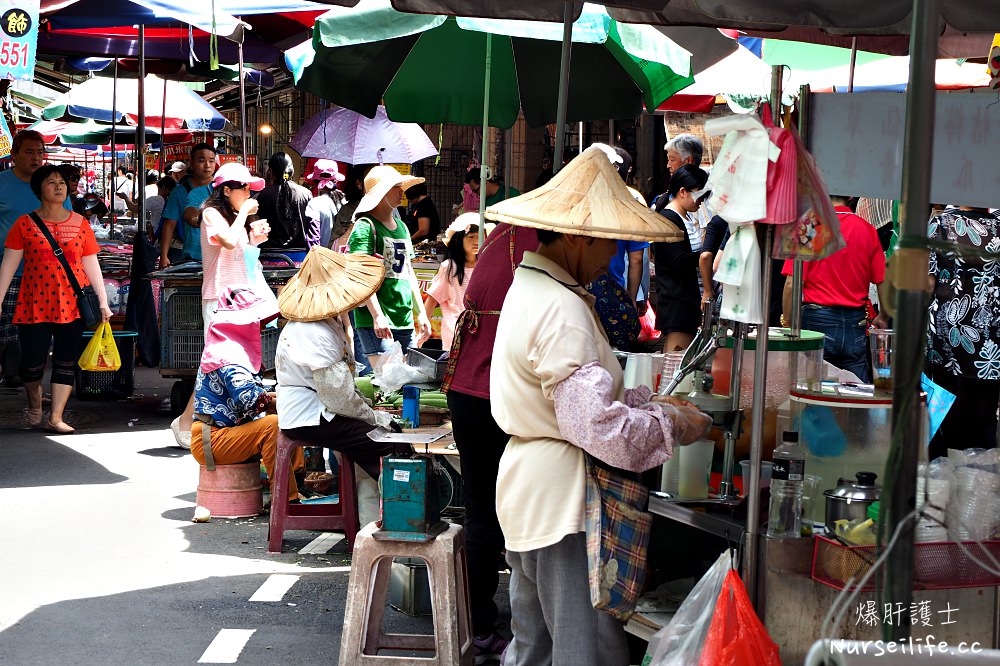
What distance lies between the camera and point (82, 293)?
9.95 metres

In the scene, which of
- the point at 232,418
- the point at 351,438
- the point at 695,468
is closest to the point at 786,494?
the point at 695,468

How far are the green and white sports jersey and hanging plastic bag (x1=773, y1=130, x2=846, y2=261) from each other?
4.88 m

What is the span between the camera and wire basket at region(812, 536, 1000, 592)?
354cm

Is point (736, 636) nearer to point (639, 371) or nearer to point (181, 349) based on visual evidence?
point (639, 371)

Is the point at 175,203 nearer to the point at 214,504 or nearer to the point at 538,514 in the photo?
the point at 214,504

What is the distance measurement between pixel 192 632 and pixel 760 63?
18.7 feet

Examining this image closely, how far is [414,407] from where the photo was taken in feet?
20.2

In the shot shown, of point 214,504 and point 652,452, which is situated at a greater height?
point 652,452

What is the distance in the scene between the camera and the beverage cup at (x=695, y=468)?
4.30 metres

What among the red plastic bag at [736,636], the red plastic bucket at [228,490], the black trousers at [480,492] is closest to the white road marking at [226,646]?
the black trousers at [480,492]

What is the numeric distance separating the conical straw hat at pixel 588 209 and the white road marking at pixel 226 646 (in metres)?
2.40

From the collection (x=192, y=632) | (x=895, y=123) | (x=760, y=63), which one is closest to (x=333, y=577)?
(x=192, y=632)

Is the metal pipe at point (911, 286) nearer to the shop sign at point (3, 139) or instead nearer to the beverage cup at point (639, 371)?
the beverage cup at point (639, 371)

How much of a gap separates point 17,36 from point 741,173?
716 cm
